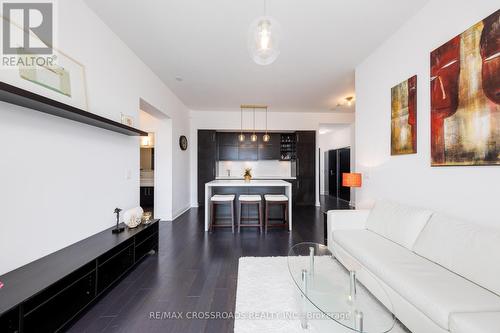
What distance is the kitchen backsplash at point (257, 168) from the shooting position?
21.9 feet

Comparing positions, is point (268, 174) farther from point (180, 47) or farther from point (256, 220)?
point (180, 47)

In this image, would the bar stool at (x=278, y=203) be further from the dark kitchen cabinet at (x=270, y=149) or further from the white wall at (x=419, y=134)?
the dark kitchen cabinet at (x=270, y=149)

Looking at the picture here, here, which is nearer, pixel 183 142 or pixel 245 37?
pixel 245 37

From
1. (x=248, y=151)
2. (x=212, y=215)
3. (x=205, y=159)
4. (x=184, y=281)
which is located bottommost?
(x=184, y=281)

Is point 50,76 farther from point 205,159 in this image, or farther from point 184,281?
point 205,159

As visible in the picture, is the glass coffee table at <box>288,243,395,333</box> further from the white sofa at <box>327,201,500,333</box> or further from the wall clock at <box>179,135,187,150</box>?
the wall clock at <box>179,135,187,150</box>

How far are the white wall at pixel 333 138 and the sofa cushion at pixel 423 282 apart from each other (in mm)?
5080

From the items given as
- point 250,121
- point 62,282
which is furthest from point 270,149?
point 62,282

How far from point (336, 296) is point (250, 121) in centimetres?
550

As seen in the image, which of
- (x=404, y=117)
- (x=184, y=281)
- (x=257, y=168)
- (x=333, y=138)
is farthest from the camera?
(x=333, y=138)

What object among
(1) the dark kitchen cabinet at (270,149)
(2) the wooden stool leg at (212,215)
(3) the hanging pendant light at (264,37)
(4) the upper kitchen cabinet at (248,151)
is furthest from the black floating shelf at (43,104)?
(1) the dark kitchen cabinet at (270,149)

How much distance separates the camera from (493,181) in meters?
1.61

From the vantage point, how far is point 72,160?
6.62ft

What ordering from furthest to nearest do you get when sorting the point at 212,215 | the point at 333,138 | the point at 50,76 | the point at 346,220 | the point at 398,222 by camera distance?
the point at 333,138 → the point at 212,215 → the point at 346,220 → the point at 398,222 → the point at 50,76
